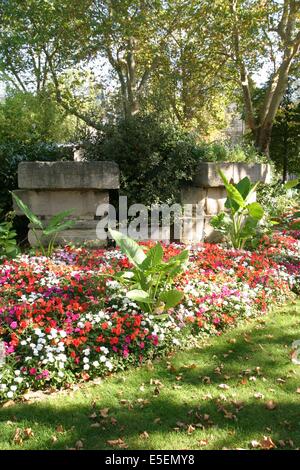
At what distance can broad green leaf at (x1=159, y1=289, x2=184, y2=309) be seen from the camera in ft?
14.3

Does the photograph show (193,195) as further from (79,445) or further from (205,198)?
(79,445)

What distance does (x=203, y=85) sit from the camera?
15.0 metres

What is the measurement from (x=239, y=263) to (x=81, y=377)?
315 centimetres

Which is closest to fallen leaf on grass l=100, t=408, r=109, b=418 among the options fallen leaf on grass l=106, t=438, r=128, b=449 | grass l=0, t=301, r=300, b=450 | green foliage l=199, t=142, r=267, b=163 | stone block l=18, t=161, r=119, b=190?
grass l=0, t=301, r=300, b=450

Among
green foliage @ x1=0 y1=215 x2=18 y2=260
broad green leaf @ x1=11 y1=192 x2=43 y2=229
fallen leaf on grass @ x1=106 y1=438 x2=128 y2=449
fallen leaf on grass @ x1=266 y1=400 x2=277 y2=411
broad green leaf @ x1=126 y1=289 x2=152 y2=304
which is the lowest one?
fallen leaf on grass @ x1=266 y1=400 x2=277 y2=411

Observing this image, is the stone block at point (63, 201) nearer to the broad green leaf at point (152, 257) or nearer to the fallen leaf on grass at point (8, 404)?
the broad green leaf at point (152, 257)

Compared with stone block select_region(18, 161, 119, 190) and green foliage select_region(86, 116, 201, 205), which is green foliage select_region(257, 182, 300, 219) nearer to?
green foliage select_region(86, 116, 201, 205)

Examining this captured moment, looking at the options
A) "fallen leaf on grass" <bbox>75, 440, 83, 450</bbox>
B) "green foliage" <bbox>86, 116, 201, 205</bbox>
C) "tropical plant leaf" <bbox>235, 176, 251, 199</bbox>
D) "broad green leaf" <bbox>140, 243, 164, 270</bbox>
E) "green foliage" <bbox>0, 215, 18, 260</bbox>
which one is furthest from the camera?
"green foliage" <bbox>86, 116, 201, 205</bbox>

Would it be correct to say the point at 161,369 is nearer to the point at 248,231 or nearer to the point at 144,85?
the point at 248,231

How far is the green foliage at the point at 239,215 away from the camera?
650cm

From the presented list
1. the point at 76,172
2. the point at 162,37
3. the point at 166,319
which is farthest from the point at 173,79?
the point at 166,319

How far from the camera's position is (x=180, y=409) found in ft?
11.0

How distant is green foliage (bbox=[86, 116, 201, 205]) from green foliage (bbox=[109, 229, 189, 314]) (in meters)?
2.52

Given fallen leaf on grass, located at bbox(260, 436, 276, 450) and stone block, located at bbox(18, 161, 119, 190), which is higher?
stone block, located at bbox(18, 161, 119, 190)
